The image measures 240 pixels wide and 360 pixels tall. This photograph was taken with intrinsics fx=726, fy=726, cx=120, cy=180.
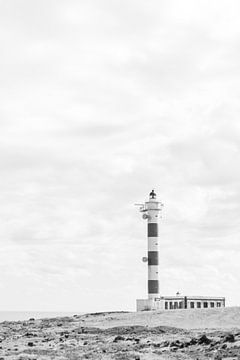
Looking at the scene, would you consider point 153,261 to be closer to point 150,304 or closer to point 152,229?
point 152,229

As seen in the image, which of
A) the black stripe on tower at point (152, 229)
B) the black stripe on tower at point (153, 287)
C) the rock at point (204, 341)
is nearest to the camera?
the rock at point (204, 341)

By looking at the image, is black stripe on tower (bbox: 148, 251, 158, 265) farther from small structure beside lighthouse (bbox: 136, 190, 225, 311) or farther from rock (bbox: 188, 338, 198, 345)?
rock (bbox: 188, 338, 198, 345)

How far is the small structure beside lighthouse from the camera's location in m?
75.0

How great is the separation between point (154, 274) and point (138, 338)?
3050 cm

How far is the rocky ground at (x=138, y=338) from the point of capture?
121 ft

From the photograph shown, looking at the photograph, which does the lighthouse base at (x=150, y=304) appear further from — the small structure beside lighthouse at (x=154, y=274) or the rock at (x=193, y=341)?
the rock at (x=193, y=341)

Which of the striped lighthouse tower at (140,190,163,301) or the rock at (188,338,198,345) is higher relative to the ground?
the striped lighthouse tower at (140,190,163,301)

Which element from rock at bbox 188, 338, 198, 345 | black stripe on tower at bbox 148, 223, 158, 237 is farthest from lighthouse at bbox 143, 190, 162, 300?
rock at bbox 188, 338, 198, 345

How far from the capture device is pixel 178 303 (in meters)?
78.8

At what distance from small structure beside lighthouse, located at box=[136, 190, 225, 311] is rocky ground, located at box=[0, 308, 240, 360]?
34.0 feet

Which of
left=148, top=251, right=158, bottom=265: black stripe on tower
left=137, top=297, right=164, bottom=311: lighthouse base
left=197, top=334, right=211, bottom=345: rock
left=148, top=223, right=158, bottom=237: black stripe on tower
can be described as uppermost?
left=148, top=223, right=158, bottom=237: black stripe on tower

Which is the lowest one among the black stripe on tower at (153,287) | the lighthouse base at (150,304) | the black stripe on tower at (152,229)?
the lighthouse base at (150,304)

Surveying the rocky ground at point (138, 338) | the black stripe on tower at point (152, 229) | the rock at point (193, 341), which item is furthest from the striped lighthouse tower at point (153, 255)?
the rock at point (193, 341)

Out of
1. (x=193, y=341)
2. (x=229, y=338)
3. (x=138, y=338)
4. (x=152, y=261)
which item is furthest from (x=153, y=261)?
(x=229, y=338)
